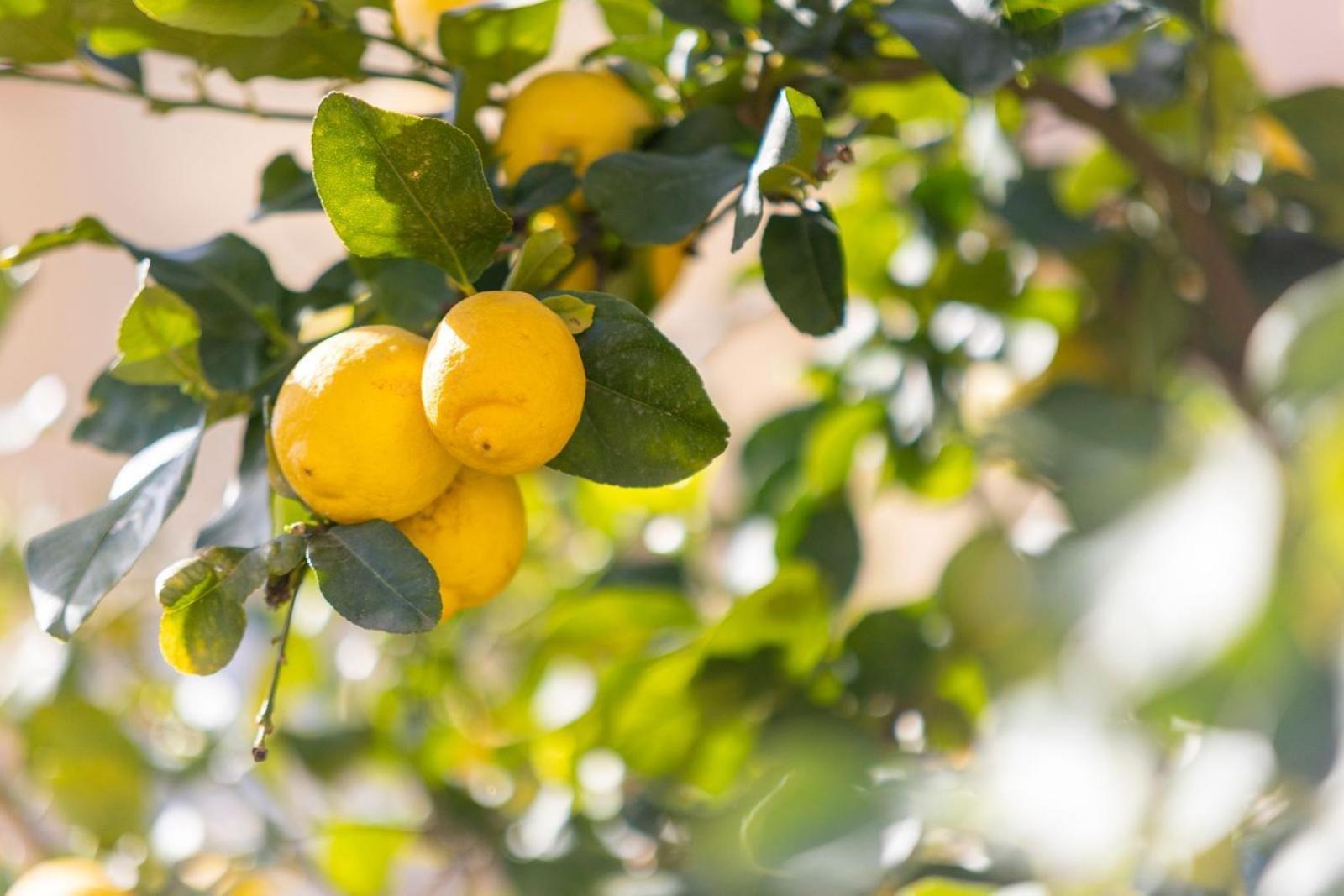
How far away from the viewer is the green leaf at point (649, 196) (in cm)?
42

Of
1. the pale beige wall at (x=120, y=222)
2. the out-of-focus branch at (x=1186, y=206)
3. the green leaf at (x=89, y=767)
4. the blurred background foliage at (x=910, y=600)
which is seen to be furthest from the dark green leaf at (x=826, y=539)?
the pale beige wall at (x=120, y=222)

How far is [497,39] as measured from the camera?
484mm

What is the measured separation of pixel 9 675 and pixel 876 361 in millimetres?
757

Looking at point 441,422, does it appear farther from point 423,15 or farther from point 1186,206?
point 1186,206

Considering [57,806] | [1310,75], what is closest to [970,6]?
[57,806]

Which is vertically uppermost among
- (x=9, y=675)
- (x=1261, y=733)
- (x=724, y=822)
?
(x=1261, y=733)

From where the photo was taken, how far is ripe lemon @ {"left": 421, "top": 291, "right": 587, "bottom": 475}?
1.14ft

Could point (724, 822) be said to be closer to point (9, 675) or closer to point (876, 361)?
point (876, 361)

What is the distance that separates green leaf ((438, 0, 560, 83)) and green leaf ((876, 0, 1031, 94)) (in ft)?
0.47

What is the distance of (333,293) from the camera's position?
0.50 m

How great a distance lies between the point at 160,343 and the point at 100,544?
3.5 inches

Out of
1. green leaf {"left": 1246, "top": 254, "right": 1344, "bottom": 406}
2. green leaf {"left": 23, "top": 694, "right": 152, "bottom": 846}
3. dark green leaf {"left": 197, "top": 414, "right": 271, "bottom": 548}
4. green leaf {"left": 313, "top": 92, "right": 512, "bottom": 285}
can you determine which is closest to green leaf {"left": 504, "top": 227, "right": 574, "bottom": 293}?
green leaf {"left": 313, "top": 92, "right": 512, "bottom": 285}

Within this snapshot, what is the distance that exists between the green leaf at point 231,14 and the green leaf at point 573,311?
0.16 m

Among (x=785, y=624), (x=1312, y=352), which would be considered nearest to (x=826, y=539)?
(x=785, y=624)
